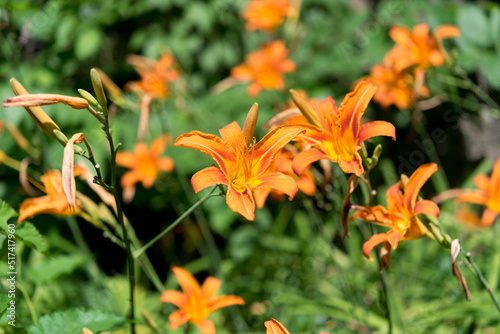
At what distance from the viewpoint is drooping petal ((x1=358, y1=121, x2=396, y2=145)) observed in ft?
3.09

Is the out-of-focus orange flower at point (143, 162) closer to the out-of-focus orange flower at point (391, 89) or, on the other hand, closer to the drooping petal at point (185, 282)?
the drooping petal at point (185, 282)

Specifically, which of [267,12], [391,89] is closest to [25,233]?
[391,89]

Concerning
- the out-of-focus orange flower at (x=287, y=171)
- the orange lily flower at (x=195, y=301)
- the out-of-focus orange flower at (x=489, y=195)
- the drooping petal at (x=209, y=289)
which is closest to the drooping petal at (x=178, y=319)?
the orange lily flower at (x=195, y=301)

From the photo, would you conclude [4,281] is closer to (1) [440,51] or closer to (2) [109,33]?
(1) [440,51]

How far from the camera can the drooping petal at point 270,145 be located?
94 centimetres

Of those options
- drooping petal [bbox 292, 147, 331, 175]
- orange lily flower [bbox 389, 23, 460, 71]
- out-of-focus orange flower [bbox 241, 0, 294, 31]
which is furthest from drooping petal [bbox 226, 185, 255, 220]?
out-of-focus orange flower [bbox 241, 0, 294, 31]

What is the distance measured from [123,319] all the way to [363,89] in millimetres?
744

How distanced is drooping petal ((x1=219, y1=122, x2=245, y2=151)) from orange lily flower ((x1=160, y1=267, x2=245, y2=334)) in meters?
0.45

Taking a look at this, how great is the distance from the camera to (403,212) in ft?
3.41

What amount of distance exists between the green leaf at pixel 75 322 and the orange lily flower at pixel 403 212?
23.2 inches

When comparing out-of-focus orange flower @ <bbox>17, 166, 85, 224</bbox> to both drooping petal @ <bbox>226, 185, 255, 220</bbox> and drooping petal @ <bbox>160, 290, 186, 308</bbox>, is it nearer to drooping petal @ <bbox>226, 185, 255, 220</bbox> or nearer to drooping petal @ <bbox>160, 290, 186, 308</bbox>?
drooping petal @ <bbox>160, 290, 186, 308</bbox>

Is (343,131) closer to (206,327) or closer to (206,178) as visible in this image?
(206,178)

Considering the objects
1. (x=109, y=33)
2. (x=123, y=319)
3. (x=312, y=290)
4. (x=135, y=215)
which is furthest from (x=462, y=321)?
(x=109, y=33)

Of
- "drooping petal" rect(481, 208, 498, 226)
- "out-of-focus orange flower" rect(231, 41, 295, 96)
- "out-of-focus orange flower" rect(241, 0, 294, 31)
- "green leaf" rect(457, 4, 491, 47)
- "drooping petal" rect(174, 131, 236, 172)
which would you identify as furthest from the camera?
"out-of-focus orange flower" rect(241, 0, 294, 31)
